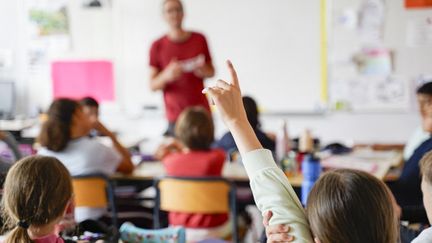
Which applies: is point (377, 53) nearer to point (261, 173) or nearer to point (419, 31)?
point (419, 31)

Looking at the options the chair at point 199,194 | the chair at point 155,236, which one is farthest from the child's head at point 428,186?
the chair at point 199,194

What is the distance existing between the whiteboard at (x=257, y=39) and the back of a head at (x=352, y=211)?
4.15m

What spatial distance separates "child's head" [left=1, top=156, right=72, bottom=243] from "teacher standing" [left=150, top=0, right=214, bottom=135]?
259 centimetres

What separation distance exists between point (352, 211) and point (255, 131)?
2.26 m

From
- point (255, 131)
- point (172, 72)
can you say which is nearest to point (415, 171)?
point (255, 131)

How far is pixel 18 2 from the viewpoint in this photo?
5.93m

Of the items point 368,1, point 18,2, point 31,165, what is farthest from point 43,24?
point 31,165

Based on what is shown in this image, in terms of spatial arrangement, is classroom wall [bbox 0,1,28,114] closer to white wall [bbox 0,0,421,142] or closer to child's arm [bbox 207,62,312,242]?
white wall [bbox 0,0,421,142]

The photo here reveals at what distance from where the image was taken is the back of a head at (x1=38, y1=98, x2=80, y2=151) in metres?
3.24

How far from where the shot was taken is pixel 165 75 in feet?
14.6

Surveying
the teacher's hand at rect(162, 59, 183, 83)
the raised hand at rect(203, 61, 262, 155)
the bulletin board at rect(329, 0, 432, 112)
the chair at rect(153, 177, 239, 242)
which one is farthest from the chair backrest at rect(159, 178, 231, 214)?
the bulletin board at rect(329, 0, 432, 112)

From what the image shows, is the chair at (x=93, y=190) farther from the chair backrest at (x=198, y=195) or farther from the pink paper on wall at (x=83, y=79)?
the pink paper on wall at (x=83, y=79)

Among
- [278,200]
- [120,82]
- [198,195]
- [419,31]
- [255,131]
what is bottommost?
[198,195]

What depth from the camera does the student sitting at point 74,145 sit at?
3258 mm
